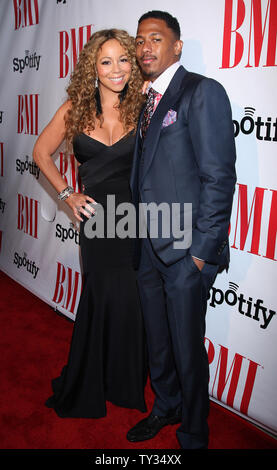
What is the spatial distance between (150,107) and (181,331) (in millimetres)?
957

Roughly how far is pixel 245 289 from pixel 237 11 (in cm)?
133

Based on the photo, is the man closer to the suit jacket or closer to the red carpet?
the suit jacket

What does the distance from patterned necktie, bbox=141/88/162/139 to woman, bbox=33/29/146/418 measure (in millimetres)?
236

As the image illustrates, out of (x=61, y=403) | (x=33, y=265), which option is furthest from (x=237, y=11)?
(x=33, y=265)

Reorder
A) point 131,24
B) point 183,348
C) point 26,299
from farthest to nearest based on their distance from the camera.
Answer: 1. point 26,299
2. point 131,24
3. point 183,348

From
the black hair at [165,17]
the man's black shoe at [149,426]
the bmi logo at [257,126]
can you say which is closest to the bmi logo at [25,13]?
the black hair at [165,17]

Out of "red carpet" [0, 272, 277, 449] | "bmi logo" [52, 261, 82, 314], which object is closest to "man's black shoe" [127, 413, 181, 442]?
"red carpet" [0, 272, 277, 449]

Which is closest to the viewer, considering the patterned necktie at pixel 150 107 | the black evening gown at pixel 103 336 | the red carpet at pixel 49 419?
the patterned necktie at pixel 150 107

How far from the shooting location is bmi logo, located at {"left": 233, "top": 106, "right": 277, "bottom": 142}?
1.80 metres

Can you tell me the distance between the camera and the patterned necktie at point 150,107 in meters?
1.69

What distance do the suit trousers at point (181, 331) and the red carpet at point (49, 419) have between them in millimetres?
227

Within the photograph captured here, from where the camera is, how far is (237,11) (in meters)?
1.85

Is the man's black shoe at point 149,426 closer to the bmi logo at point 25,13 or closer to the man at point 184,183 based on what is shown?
the man at point 184,183
